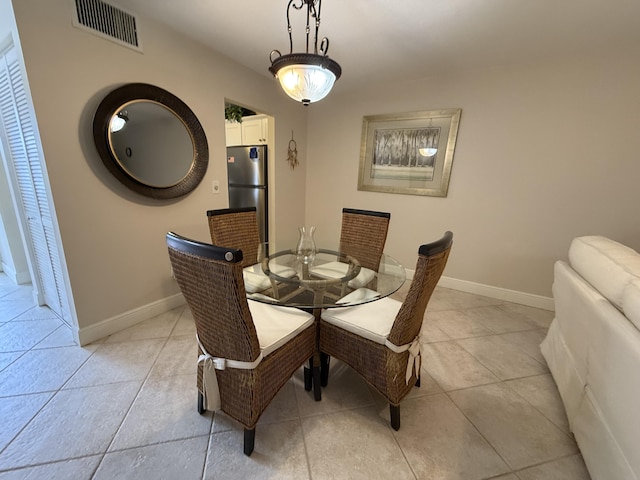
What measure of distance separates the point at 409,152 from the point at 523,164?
1105mm

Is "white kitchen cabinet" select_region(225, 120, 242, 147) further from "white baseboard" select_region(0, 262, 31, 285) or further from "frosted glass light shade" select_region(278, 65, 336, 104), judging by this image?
"white baseboard" select_region(0, 262, 31, 285)

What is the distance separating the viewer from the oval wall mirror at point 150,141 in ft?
5.73

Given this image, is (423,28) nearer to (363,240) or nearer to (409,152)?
(409,152)

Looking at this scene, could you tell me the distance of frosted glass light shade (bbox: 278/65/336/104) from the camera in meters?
1.33

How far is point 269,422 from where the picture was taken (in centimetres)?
133

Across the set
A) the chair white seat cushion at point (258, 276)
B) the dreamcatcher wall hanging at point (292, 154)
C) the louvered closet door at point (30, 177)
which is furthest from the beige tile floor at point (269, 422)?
the dreamcatcher wall hanging at point (292, 154)

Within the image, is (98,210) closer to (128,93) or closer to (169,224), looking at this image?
(169,224)

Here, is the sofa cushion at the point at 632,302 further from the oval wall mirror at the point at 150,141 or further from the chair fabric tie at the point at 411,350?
the oval wall mirror at the point at 150,141

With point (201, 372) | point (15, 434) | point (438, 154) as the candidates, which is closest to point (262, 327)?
point (201, 372)

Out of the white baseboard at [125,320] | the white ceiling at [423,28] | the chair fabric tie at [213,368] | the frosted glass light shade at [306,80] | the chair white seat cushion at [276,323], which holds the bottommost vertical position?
the white baseboard at [125,320]

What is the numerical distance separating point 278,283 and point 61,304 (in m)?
1.86

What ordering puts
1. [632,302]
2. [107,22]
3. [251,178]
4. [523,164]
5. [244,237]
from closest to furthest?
1. [632,302]
2. [107,22]
3. [244,237]
4. [523,164]
5. [251,178]

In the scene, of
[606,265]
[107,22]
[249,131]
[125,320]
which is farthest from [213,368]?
[249,131]

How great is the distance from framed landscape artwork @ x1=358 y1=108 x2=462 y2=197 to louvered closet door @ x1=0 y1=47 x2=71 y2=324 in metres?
2.96
